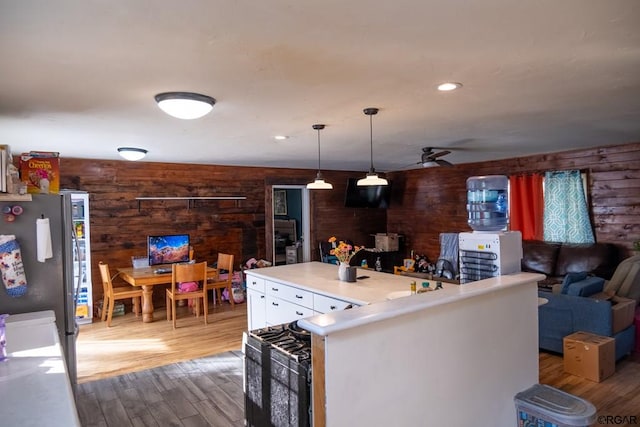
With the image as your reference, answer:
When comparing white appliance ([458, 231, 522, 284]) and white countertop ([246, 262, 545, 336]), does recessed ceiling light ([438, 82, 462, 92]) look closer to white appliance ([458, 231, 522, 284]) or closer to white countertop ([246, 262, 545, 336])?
white appliance ([458, 231, 522, 284])

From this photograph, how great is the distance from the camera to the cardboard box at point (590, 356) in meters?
3.36

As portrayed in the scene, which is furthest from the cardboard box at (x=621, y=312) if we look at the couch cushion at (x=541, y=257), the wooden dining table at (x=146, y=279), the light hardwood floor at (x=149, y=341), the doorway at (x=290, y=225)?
the doorway at (x=290, y=225)

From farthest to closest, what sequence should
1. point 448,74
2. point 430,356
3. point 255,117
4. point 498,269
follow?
1. point 255,117
2. point 498,269
3. point 448,74
4. point 430,356

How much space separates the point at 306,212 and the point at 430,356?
583 centimetres

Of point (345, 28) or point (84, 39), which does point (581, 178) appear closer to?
point (345, 28)

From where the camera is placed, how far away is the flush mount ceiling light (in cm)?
245

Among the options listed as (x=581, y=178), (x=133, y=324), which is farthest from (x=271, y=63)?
(x=581, y=178)

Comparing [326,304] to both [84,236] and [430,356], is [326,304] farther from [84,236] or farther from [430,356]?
[84,236]

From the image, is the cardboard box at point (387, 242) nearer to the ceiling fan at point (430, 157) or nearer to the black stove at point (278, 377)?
the ceiling fan at point (430, 157)

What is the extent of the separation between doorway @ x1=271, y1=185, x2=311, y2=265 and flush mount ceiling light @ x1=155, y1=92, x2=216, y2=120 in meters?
5.14

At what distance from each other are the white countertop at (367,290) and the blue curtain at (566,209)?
3.42m

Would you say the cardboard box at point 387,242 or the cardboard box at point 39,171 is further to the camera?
the cardboard box at point 387,242

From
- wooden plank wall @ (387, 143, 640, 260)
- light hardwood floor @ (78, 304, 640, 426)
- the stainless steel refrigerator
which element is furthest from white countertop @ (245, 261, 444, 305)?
wooden plank wall @ (387, 143, 640, 260)

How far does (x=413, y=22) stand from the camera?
1621 mm
